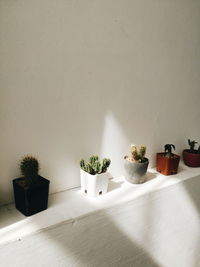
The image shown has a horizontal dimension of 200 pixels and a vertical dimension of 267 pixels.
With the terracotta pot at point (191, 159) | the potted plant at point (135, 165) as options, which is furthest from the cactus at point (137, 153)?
the terracotta pot at point (191, 159)

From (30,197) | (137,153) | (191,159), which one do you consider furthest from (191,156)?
(30,197)

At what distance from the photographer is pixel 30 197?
0.94 m

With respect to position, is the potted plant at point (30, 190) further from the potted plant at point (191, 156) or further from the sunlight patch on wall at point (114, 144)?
the potted plant at point (191, 156)

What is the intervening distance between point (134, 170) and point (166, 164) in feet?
0.80

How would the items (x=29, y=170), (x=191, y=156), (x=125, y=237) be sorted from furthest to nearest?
(x=191, y=156) → (x=125, y=237) → (x=29, y=170)

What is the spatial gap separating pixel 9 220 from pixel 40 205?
12cm

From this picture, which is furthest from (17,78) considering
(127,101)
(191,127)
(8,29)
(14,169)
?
(191,127)

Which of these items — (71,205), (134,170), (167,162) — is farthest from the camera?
(167,162)

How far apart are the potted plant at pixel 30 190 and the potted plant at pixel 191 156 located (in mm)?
970

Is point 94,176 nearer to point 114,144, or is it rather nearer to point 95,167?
point 95,167

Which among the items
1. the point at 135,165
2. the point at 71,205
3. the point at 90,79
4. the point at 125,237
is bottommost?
the point at 125,237

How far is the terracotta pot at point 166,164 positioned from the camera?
4.66 feet

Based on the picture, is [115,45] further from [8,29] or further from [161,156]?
[161,156]

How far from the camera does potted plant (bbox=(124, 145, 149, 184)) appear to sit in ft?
4.15
